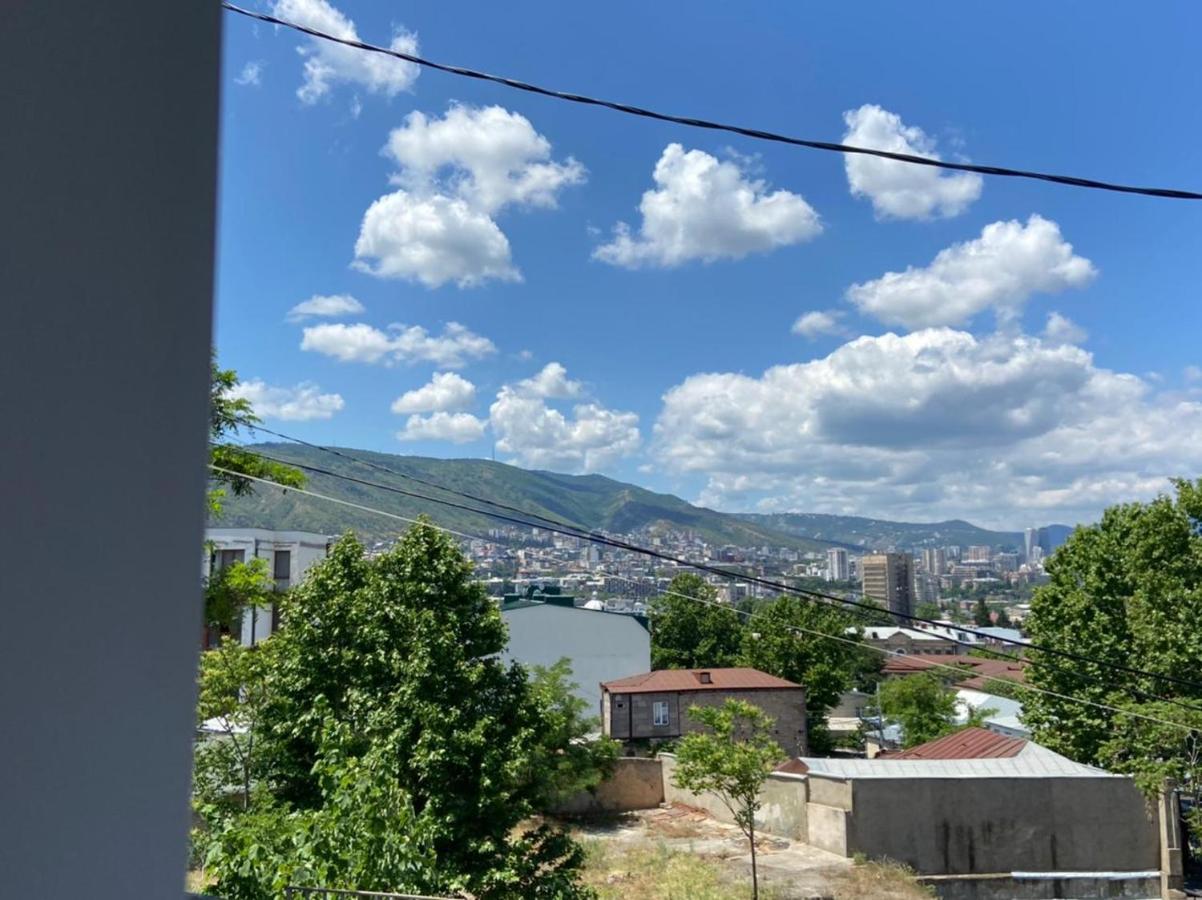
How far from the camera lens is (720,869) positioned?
44.3 feet

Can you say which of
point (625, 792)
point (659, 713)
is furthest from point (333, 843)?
point (659, 713)

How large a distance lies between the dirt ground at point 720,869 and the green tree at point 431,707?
3194 mm

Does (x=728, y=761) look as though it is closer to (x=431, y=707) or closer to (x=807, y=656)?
(x=431, y=707)

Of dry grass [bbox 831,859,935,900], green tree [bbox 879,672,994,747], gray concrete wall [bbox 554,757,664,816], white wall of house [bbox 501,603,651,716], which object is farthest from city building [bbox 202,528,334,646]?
green tree [bbox 879,672,994,747]

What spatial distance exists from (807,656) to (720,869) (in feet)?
58.1

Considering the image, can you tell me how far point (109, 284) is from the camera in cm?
76

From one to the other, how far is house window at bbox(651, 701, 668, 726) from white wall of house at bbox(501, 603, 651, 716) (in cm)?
232

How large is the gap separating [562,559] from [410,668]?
252 feet

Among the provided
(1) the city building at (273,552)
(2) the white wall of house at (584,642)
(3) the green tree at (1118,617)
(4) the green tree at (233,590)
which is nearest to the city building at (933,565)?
(2) the white wall of house at (584,642)

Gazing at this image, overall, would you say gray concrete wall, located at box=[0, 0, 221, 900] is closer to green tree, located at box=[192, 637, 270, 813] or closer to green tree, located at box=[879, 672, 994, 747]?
green tree, located at box=[192, 637, 270, 813]

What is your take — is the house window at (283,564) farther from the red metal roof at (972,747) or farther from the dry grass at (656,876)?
the red metal roof at (972,747)

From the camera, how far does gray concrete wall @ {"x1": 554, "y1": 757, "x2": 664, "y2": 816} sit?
18.5 metres

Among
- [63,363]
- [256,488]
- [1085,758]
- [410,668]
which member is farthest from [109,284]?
[1085,758]

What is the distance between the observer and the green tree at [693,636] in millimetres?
39938
